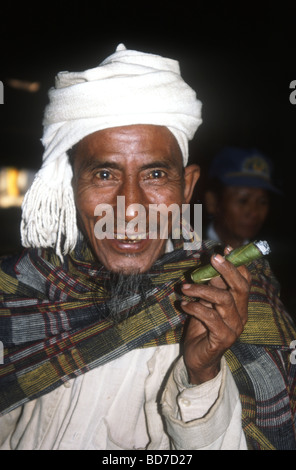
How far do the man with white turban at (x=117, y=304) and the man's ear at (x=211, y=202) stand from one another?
209 centimetres

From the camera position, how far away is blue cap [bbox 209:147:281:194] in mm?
Answer: 3574

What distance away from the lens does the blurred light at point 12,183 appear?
11281 millimetres

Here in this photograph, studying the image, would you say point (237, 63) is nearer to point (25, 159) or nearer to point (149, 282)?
point (149, 282)

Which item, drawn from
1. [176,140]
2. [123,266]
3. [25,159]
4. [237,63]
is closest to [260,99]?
[237,63]

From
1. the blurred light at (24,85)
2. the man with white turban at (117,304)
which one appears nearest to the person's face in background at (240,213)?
the man with white turban at (117,304)

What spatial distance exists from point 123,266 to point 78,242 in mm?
342

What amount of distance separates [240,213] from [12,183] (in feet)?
31.8

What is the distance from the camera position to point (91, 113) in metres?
1.46

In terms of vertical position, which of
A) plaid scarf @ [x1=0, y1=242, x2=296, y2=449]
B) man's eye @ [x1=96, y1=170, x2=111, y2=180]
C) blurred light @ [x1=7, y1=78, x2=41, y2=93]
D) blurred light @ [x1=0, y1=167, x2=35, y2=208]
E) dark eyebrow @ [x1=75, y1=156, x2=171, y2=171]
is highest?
blurred light @ [x1=7, y1=78, x2=41, y2=93]

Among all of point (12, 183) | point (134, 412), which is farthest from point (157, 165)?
point (12, 183)

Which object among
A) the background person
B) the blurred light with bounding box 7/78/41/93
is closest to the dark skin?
the background person

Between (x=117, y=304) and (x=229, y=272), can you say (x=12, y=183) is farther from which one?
(x=229, y=272)

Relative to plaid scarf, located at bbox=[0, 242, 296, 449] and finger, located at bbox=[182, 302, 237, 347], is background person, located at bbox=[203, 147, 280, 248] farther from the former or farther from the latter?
finger, located at bbox=[182, 302, 237, 347]

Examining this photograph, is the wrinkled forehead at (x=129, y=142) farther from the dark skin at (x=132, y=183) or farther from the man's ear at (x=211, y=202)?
the man's ear at (x=211, y=202)
